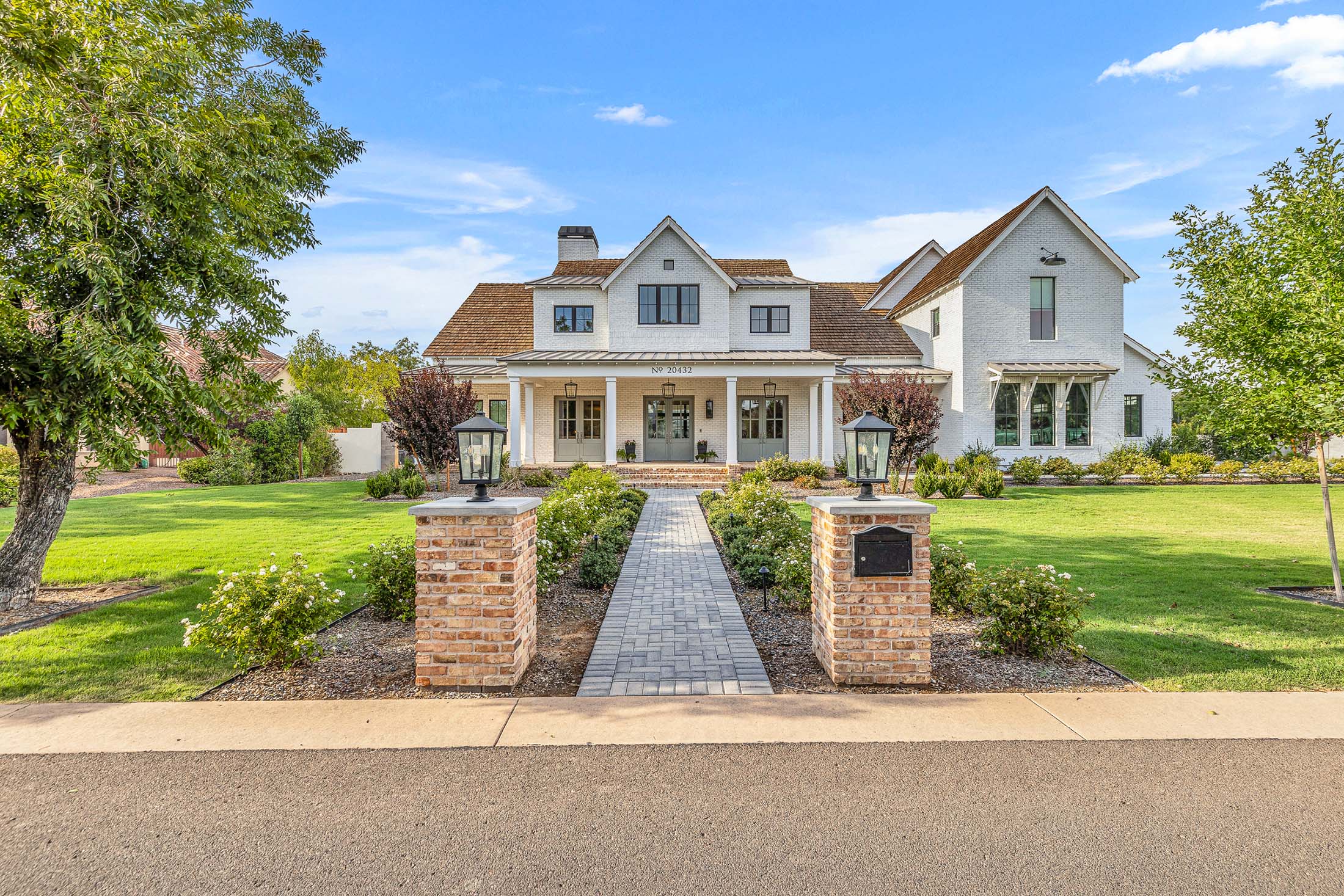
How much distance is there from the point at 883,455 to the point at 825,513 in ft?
2.38

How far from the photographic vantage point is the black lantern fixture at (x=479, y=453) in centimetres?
504

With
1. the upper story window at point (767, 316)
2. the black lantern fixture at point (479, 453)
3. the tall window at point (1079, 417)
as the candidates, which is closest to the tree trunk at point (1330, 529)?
the black lantern fixture at point (479, 453)

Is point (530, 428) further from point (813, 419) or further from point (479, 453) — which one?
point (479, 453)

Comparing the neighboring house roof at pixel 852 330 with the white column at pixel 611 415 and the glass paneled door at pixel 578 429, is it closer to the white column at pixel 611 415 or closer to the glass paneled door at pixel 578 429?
the white column at pixel 611 415

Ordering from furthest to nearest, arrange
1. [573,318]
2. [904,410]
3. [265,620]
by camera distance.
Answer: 1. [573,318]
2. [904,410]
3. [265,620]

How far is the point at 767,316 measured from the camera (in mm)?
23297

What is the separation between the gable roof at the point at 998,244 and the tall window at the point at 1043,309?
6.32 feet

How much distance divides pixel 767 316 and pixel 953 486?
976 centimetres

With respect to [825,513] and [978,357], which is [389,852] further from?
[978,357]

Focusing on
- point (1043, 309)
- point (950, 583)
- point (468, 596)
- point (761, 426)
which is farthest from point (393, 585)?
point (1043, 309)

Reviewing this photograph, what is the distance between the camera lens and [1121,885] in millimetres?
2508

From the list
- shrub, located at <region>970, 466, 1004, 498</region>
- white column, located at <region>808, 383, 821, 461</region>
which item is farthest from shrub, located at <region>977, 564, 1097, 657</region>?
white column, located at <region>808, 383, 821, 461</region>

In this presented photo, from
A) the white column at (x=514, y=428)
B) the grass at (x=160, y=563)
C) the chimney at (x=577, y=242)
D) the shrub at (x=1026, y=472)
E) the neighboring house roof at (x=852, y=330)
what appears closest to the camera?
the grass at (x=160, y=563)

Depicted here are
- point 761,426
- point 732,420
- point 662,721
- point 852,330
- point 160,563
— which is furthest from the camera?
point 852,330
